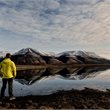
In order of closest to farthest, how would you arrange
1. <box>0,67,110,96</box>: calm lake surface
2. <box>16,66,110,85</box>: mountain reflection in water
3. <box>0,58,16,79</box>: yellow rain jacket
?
<box>0,58,16,79</box>: yellow rain jacket < <box>0,67,110,96</box>: calm lake surface < <box>16,66,110,85</box>: mountain reflection in water

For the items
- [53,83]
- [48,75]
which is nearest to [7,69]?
[53,83]

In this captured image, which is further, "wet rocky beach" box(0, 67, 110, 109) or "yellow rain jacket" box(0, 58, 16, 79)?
"yellow rain jacket" box(0, 58, 16, 79)

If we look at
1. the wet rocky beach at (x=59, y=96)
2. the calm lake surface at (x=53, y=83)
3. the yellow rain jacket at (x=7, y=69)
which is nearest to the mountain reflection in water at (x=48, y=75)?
the calm lake surface at (x=53, y=83)

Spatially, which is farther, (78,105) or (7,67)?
(7,67)

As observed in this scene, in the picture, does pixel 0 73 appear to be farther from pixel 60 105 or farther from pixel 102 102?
pixel 102 102

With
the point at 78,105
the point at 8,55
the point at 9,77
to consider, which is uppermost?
the point at 8,55

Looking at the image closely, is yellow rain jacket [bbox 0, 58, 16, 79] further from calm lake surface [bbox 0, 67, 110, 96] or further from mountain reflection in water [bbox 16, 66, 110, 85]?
mountain reflection in water [bbox 16, 66, 110, 85]

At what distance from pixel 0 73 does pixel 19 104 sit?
277 centimetres

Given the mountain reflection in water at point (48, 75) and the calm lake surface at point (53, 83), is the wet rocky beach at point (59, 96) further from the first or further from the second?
the mountain reflection in water at point (48, 75)

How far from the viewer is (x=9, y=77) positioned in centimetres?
1922

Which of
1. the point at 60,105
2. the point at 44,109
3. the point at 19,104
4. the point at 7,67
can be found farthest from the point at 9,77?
the point at 44,109

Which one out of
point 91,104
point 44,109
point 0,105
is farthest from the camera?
point 91,104

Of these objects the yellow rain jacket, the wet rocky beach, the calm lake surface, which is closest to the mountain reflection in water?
the calm lake surface

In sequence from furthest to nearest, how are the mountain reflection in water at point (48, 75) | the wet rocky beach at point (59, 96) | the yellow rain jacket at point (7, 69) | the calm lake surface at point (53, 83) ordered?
the mountain reflection in water at point (48, 75)
the calm lake surface at point (53, 83)
the yellow rain jacket at point (7, 69)
the wet rocky beach at point (59, 96)
